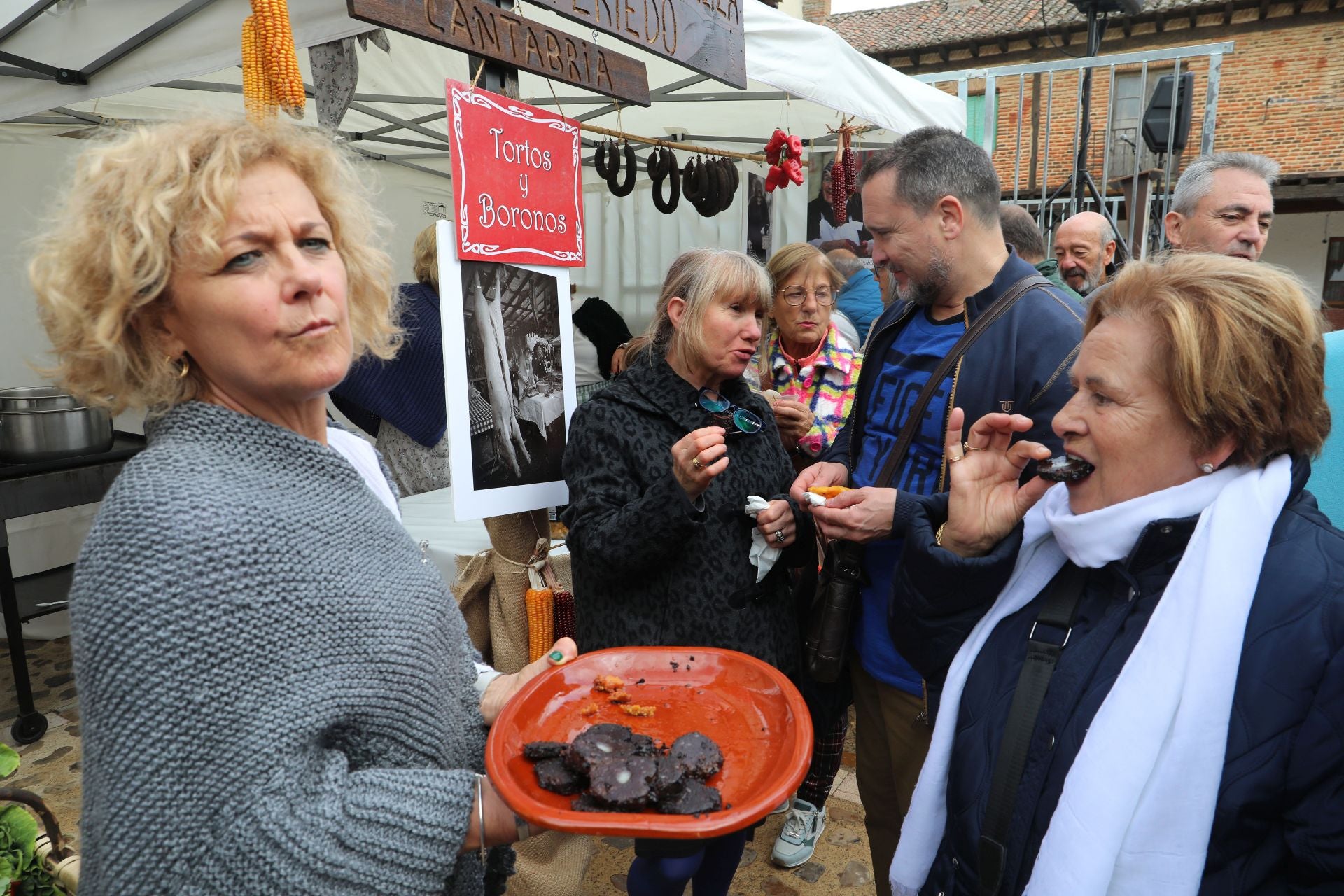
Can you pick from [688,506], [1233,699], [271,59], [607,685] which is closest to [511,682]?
[607,685]

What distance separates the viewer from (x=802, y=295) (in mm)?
3623

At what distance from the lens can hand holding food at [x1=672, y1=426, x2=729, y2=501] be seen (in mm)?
2047

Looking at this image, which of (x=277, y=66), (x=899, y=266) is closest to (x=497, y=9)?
(x=277, y=66)

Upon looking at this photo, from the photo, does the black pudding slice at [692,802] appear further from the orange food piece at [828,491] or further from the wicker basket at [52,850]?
the wicker basket at [52,850]

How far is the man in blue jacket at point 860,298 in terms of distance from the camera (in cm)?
489

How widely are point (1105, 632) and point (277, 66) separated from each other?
228 cm

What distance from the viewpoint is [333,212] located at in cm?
137

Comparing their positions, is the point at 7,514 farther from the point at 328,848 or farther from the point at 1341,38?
the point at 1341,38

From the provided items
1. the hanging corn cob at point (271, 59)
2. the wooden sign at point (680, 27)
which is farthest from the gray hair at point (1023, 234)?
the hanging corn cob at point (271, 59)

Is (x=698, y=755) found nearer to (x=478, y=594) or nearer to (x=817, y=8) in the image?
(x=478, y=594)

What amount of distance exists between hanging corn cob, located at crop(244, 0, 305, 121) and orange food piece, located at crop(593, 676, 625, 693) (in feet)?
5.21

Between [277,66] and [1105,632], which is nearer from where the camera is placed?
[1105,632]

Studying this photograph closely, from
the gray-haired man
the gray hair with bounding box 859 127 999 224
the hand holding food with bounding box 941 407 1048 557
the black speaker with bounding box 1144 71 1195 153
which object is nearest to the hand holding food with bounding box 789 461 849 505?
the hand holding food with bounding box 941 407 1048 557

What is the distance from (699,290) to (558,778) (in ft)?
4.97
